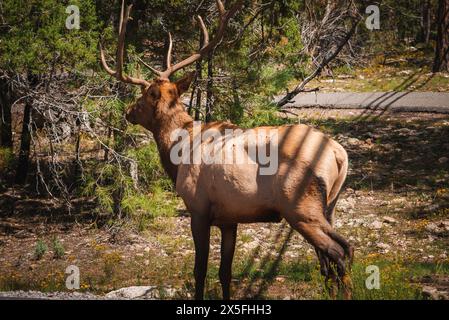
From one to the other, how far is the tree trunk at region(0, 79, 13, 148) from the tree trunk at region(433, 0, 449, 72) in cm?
1272

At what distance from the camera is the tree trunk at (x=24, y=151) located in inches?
541

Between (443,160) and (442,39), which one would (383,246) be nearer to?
(443,160)

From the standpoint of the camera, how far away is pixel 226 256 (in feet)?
26.6

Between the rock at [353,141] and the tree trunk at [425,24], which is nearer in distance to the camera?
the rock at [353,141]

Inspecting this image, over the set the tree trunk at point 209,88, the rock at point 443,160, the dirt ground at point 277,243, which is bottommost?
the dirt ground at point 277,243

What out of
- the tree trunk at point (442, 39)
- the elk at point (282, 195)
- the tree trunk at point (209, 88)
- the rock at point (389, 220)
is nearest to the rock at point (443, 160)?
the rock at point (389, 220)

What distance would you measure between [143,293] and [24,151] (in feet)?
20.8

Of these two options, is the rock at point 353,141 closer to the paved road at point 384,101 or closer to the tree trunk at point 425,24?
the paved road at point 384,101

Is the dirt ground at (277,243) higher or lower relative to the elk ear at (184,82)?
lower

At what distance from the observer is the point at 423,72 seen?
23547 millimetres

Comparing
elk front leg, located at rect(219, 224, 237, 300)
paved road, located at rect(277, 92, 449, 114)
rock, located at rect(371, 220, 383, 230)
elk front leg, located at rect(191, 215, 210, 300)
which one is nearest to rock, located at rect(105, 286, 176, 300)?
elk front leg, located at rect(191, 215, 210, 300)

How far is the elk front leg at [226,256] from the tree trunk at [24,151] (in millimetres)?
6531

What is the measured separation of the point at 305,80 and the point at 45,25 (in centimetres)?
454
